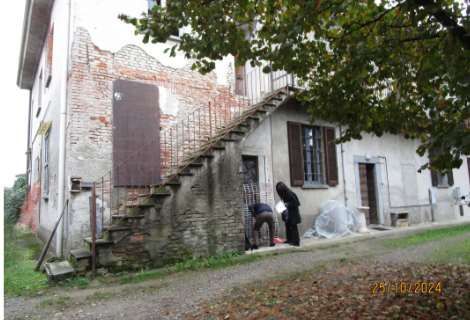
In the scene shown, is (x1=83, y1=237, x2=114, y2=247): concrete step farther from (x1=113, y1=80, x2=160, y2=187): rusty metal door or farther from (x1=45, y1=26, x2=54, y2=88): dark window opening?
(x1=45, y1=26, x2=54, y2=88): dark window opening

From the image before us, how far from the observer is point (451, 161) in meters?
3.92

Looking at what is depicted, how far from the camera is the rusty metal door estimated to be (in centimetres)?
812

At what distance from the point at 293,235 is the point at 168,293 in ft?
15.2

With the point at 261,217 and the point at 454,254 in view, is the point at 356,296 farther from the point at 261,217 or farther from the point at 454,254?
the point at 261,217

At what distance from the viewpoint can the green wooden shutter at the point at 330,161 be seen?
11.8m

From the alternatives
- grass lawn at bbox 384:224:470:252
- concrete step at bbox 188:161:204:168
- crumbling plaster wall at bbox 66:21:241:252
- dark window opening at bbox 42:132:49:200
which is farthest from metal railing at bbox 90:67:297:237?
grass lawn at bbox 384:224:470:252

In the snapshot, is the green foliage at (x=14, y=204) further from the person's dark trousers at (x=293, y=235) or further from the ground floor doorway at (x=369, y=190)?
the ground floor doorway at (x=369, y=190)

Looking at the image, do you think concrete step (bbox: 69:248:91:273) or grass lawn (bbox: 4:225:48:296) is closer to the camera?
grass lawn (bbox: 4:225:48:296)

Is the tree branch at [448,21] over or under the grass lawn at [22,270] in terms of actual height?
over

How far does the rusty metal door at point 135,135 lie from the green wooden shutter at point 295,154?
427 cm

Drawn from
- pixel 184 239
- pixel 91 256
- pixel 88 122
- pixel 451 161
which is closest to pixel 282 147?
pixel 184 239

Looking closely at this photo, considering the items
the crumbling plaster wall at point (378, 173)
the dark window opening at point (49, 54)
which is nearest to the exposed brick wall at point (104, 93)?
the crumbling plaster wall at point (378, 173)

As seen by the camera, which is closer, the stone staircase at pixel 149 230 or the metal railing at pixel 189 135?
the stone staircase at pixel 149 230

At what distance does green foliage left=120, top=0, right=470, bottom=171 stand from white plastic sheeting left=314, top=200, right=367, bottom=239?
5642 mm
